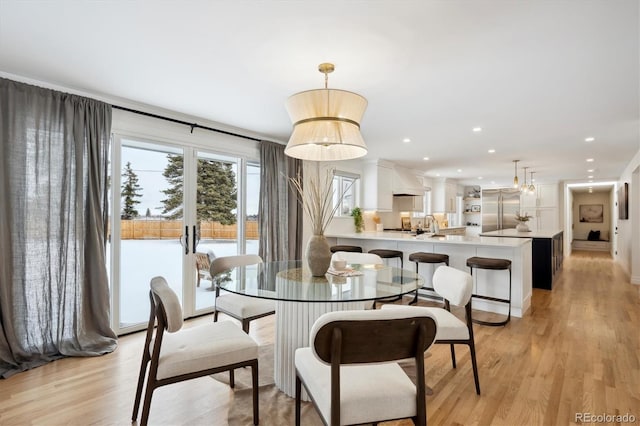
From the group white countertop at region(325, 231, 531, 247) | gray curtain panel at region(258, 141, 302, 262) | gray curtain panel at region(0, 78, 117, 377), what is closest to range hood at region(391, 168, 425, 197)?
white countertop at region(325, 231, 531, 247)

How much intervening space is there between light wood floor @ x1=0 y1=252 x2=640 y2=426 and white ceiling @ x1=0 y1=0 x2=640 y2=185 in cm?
232

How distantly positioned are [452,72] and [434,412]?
2.42 m

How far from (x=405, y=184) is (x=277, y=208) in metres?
3.59

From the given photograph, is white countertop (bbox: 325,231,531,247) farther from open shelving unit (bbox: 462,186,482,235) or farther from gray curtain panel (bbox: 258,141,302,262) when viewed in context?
open shelving unit (bbox: 462,186,482,235)

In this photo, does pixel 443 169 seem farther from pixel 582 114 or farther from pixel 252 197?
pixel 252 197

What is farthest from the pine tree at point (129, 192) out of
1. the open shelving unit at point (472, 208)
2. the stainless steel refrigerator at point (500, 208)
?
the open shelving unit at point (472, 208)

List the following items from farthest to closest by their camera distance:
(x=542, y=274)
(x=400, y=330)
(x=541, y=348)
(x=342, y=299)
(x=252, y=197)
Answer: (x=542, y=274)
(x=252, y=197)
(x=541, y=348)
(x=342, y=299)
(x=400, y=330)

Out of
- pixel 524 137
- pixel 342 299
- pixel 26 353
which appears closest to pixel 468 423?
pixel 342 299

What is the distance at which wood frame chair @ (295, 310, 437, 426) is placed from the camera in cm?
123

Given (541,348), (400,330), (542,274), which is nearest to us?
(400,330)

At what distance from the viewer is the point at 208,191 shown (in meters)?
4.09

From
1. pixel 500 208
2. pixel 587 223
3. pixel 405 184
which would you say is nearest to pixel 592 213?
pixel 587 223

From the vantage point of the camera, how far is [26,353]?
2609 mm

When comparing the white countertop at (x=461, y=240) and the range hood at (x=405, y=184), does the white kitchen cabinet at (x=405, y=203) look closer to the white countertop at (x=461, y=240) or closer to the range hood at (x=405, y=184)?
the range hood at (x=405, y=184)
